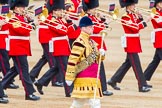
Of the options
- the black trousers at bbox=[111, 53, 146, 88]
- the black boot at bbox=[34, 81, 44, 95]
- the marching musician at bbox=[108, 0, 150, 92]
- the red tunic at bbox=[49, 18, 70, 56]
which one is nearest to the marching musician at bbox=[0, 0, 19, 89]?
the black boot at bbox=[34, 81, 44, 95]

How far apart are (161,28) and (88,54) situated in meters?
3.98

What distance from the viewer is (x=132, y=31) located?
1584 centimetres

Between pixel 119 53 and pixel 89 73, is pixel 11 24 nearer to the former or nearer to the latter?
pixel 89 73

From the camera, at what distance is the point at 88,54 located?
1254cm

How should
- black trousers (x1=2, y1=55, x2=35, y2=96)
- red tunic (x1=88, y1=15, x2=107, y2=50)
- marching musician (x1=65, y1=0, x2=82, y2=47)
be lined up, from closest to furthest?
black trousers (x1=2, y1=55, x2=35, y2=96) < red tunic (x1=88, y1=15, x2=107, y2=50) < marching musician (x1=65, y1=0, x2=82, y2=47)

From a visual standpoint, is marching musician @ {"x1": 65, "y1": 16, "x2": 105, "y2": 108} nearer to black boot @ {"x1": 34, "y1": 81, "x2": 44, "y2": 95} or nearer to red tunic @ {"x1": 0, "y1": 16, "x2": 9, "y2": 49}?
black boot @ {"x1": 34, "y1": 81, "x2": 44, "y2": 95}

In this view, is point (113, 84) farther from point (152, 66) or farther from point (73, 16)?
point (73, 16)

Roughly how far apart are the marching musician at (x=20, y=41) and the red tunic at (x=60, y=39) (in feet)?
1.75

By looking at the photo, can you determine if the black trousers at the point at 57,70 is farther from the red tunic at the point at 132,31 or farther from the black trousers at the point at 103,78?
the red tunic at the point at 132,31

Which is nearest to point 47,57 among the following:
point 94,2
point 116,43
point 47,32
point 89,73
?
point 47,32

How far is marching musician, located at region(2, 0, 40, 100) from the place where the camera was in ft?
48.1

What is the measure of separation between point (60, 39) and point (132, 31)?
52.8 inches

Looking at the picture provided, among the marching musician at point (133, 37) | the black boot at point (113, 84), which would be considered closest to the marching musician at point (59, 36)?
the marching musician at point (133, 37)

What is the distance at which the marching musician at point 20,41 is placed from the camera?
577 inches
